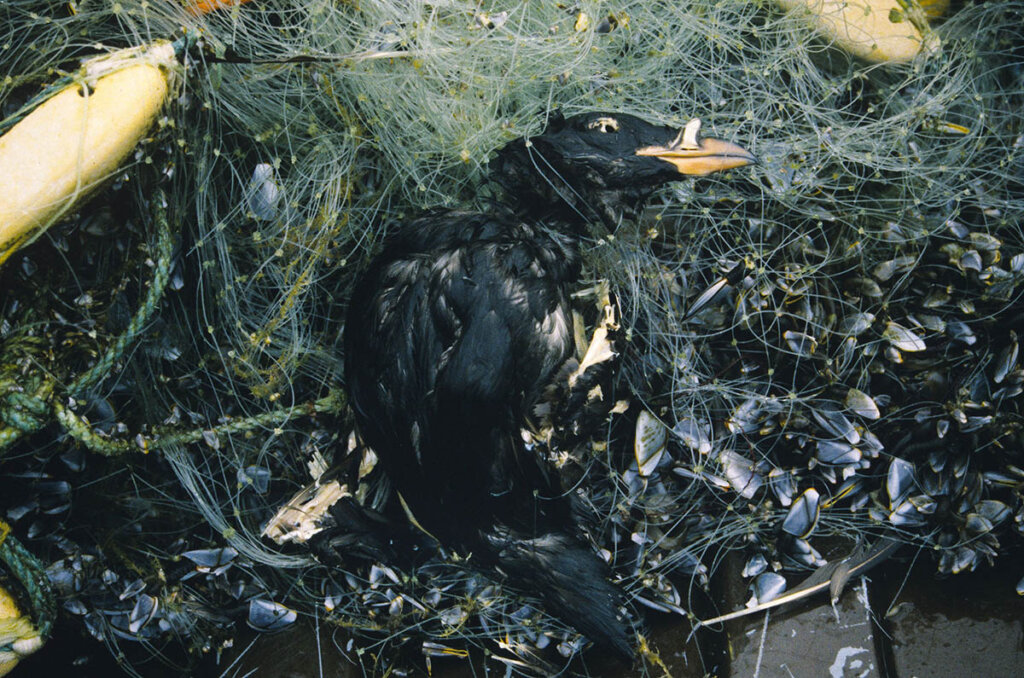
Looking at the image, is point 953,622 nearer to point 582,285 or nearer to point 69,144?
point 582,285

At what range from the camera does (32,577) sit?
1.91 metres

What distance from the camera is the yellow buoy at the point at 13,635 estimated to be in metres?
1.87

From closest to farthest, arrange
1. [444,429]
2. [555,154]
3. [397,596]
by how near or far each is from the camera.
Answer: [444,429]
[555,154]
[397,596]

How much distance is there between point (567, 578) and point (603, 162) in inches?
40.0

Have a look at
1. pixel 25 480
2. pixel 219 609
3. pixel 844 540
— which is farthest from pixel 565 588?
pixel 25 480

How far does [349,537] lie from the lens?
6.27 ft

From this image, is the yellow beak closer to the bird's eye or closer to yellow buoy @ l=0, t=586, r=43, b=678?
the bird's eye

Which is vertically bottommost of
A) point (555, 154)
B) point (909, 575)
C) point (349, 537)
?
point (909, 575)

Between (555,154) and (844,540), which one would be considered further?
(844,540)

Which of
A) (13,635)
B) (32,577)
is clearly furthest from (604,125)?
(13,635)

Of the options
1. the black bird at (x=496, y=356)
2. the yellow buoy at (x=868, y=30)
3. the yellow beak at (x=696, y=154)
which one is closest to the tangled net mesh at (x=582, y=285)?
the yellow buoy at (x=868, y=30)

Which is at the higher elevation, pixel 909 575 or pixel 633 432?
pixel 633 432

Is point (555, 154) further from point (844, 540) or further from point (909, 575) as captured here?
point (909, 575)

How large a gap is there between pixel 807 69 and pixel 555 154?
920mm
